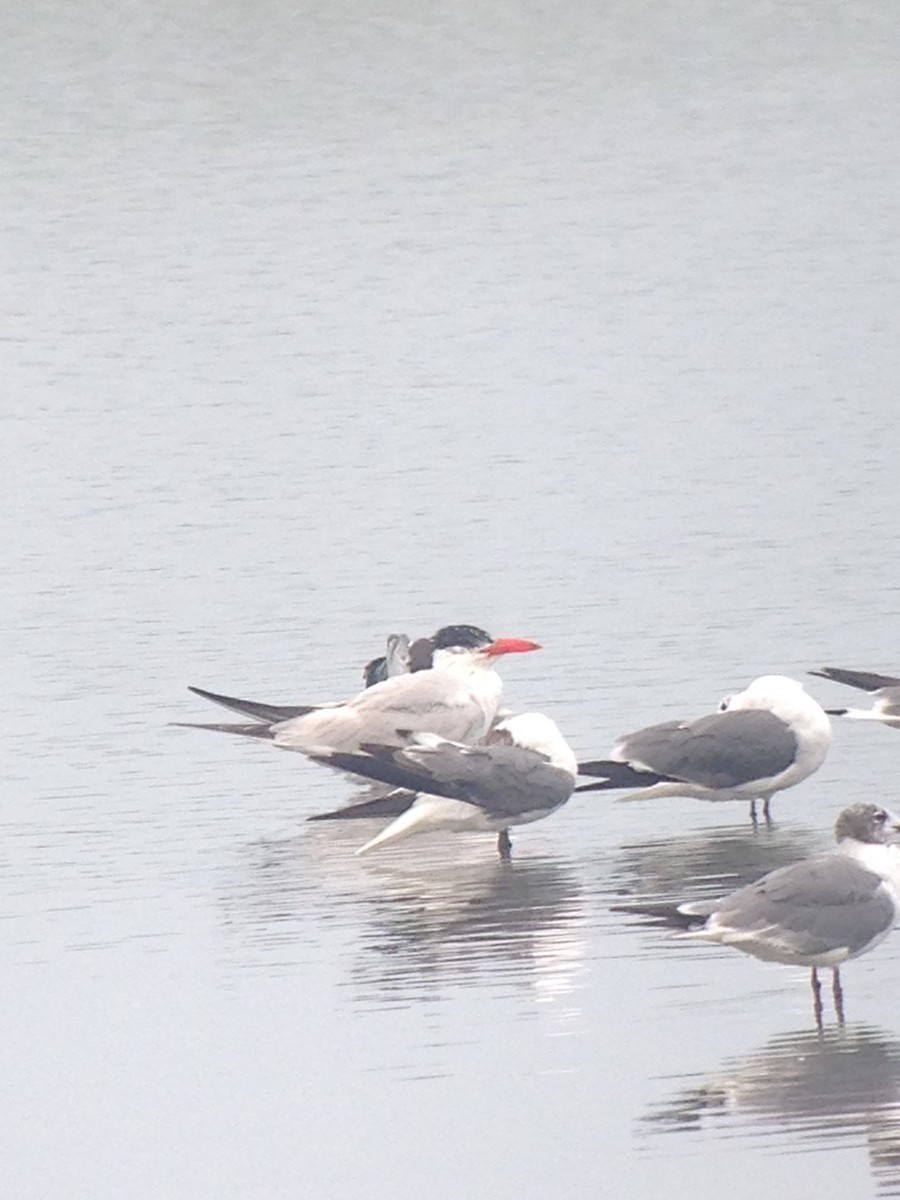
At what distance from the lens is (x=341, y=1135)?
682cm

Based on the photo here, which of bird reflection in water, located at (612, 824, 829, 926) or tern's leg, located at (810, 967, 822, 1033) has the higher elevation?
bird reflection in water, located at (612, 824, 829, 926)

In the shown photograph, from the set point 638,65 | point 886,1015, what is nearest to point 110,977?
point 886,1015

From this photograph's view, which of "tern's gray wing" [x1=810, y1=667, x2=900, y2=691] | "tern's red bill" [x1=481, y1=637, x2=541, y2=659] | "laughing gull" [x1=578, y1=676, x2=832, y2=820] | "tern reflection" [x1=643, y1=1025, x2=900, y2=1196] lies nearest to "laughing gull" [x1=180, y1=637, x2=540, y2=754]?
"tern's red bill" [x1=481, y1=637, x2=541, y2=659]

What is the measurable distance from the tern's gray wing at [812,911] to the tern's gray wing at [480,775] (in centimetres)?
170

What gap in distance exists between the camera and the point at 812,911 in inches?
286

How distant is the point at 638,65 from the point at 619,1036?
2712 cm

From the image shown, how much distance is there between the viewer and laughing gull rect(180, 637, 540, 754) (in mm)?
9844

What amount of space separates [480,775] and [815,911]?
1.90 m

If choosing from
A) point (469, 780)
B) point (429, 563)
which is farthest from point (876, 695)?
point (429, 563)

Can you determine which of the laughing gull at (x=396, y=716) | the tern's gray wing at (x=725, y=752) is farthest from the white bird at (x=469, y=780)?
the laughing gull at (x=396, y=716)

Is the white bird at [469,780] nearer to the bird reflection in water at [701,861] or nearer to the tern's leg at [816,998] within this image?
the bird reflection in water at [701,861]

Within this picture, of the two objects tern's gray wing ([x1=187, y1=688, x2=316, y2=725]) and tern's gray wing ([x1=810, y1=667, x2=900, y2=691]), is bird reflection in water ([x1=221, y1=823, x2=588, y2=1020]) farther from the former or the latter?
tern's gray wing ([x1=810, y1=667, x2=900, y2=691])

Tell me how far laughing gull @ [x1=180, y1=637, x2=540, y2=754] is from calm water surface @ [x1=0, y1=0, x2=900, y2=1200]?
265mm

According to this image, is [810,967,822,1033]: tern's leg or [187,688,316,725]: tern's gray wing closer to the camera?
[810,967,822,1033]: tern's leg
